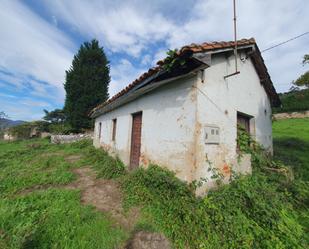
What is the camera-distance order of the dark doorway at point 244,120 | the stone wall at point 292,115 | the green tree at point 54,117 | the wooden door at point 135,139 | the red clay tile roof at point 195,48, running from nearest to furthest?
the red clay tile roof at point 195,48 < the dark doorway at point 244,120 < the wooden door at point 135,139 < the stone wall at point 292,115 < the green tree at point 54,117

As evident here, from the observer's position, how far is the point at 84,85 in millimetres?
20844

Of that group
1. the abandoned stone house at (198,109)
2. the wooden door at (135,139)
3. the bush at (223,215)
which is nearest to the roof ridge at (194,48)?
the abandoned stone house at (198,109)

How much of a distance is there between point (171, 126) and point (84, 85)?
64.7 feet

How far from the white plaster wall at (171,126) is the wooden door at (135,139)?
556mm

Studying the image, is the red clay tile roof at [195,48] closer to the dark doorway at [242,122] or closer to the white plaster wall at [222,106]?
the white plaster wall at [222,106]

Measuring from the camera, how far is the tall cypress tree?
2033 centimetres

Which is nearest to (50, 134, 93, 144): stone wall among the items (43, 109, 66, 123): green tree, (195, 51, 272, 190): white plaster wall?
(43, 109, 66, 123): green tree

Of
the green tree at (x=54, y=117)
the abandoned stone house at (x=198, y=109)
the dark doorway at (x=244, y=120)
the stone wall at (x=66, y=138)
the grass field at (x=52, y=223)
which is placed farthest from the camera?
the green tree at (x=54, y=117)

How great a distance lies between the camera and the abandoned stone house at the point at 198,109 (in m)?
3.45

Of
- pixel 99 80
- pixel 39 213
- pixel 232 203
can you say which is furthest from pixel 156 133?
pixel 99 80

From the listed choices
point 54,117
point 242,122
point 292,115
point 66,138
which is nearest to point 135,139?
point 242,122

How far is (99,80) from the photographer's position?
21688 millimetres

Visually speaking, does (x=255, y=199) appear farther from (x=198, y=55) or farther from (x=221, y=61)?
(x=221, y=61)

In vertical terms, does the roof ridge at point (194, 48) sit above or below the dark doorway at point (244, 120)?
above
